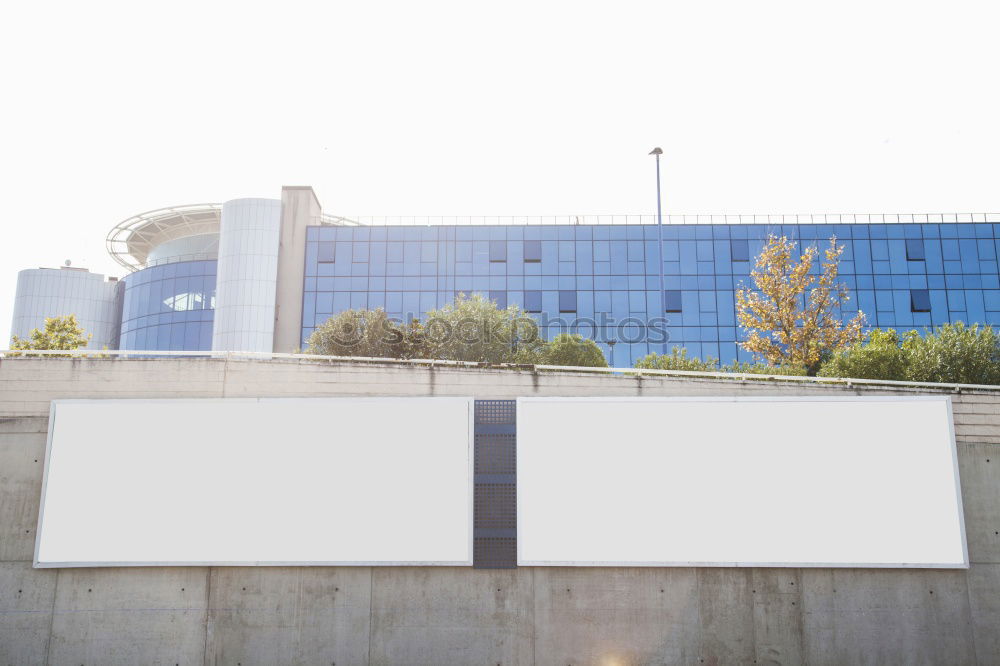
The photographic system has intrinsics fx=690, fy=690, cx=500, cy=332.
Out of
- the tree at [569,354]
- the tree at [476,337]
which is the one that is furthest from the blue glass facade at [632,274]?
the tree at [569,354]

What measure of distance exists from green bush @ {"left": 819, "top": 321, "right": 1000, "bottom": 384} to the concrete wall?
4792 millimetres

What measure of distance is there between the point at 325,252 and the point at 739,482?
1613 inches

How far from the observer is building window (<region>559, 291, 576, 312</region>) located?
167 ft

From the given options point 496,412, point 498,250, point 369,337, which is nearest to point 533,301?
point 498,250

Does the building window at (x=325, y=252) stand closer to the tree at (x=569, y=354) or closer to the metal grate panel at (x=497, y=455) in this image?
the tree at (x=569, y=354)

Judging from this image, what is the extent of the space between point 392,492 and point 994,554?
48.8 feet

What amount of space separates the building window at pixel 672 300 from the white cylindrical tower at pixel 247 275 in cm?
2895

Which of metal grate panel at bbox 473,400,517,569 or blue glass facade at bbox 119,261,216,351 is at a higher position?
blue glass facade at bbox 119,261,216,351

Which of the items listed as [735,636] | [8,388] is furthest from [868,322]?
[8,388]

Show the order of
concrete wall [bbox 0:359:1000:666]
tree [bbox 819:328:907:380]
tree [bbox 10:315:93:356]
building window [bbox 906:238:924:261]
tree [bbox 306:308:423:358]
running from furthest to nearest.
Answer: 1. building window [bbox 906:238:924:261]
2. tree [bbox 10:315:93:356]
3. tree [bbox 306:308:423:358]
4. tree [bbox 819:328:907:380]
5. concrete wall [bbox 0:359:1000:666]

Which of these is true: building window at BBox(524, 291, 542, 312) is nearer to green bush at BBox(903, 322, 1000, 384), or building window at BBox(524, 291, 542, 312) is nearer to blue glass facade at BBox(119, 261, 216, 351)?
blue glass facade at BBox(119, 261, 216, 351)

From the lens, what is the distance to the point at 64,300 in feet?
224

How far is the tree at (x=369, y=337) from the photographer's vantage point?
30.8 meters

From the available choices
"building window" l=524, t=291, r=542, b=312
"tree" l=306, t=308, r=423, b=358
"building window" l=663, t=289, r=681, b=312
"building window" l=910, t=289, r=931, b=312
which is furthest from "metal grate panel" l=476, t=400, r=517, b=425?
"building window" l=910, t=289, r=931, b=312
